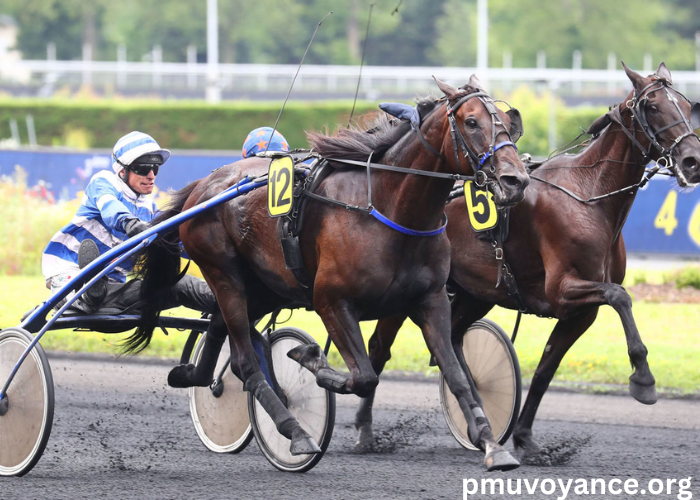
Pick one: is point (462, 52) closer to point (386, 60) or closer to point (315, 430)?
point (386, 60)

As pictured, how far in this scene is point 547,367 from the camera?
5473 millimetres

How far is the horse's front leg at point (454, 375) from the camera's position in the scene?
12.8 feet

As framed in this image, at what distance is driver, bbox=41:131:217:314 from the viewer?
536 cm

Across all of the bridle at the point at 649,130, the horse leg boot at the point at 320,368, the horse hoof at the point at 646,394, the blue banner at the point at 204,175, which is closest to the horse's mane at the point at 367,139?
the horse leg boot at the point at 320,368

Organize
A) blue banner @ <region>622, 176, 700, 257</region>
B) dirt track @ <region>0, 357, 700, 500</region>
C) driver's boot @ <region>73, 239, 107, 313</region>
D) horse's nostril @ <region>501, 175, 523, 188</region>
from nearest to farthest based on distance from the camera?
horse's nostril @ <region>501, 175, 523, 188</region> → dirt track @ <region>0, 357, 700, 500</region> → driver's boot @ <region>73, 239, 107, 313</region> → blue banner @ <region>622, 176, 700, 257</region>

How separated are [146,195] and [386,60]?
148 ft

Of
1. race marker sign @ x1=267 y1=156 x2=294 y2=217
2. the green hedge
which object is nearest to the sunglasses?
race marker sign @ x1=267 y1=156 x2=294 y2=217

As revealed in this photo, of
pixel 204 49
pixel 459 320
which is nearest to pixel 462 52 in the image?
pixel 204 49

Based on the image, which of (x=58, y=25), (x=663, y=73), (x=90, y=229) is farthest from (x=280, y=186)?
(x=58, y=25)

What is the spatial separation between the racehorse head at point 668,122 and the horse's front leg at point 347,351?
5.81ft

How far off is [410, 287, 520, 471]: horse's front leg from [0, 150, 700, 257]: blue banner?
916cm

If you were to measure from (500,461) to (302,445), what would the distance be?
44.1 inches

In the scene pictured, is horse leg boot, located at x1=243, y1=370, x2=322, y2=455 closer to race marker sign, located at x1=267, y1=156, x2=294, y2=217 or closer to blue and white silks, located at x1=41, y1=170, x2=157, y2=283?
race marker sign, located at x1=267, y1=156, x2=294, y2=217

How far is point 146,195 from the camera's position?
5723 mm
